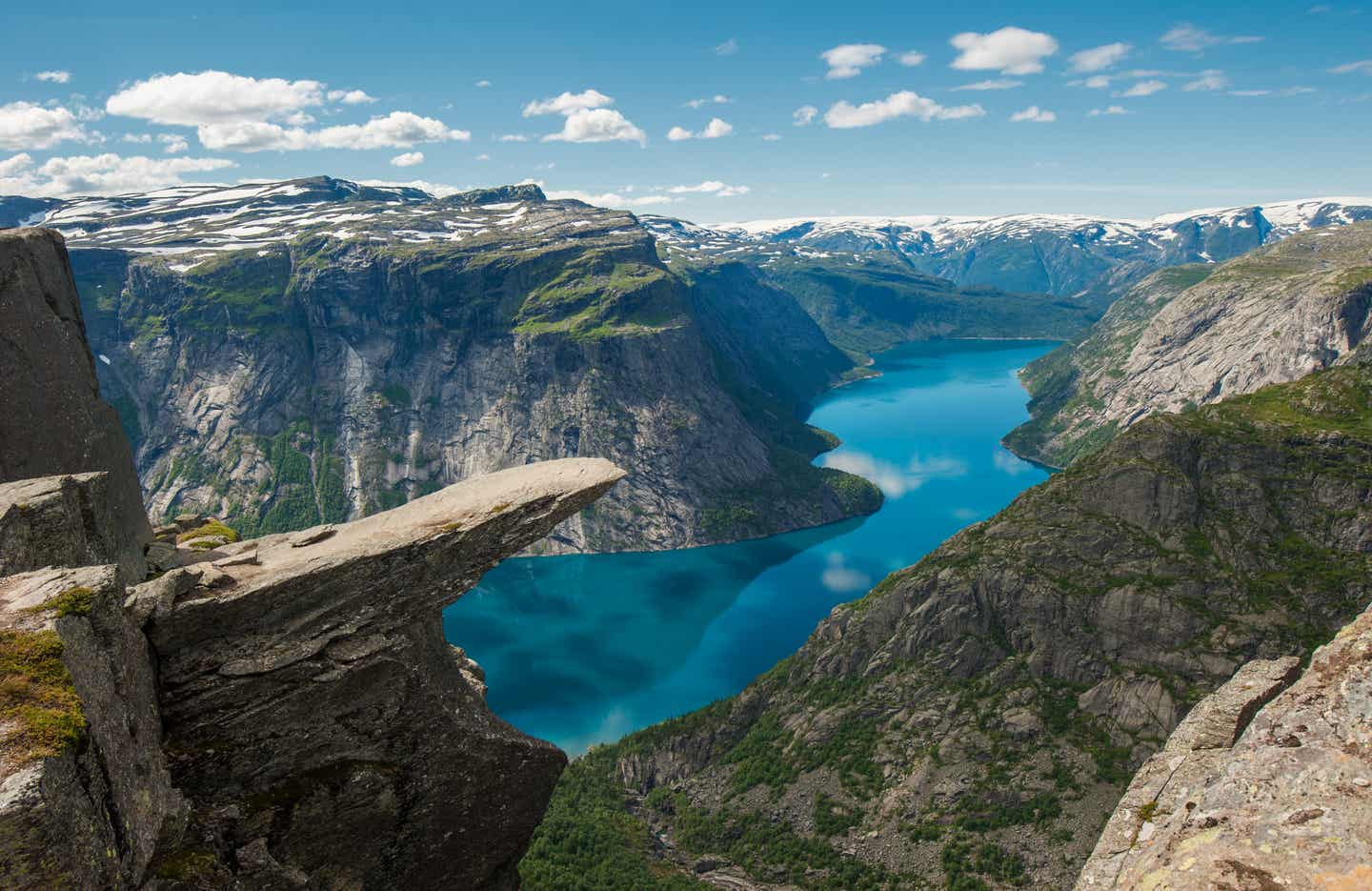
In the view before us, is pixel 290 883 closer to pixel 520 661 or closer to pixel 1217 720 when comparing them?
pixel 1217 720

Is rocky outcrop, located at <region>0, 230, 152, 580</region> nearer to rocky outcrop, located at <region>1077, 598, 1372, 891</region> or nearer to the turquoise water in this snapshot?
rocky outcrop, located at <region>1077, 598, 1372, 891</region>

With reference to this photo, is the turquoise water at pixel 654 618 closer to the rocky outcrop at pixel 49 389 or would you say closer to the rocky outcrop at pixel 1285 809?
the rocky outcrop at pixel 49 389

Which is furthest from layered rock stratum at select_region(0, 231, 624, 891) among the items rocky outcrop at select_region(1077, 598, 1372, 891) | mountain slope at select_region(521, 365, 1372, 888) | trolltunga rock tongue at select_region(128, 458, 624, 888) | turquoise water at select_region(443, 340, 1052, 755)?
turquoise water at select_region(443, 340, 1052, 755)

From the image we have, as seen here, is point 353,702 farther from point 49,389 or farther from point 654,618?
point 654,618

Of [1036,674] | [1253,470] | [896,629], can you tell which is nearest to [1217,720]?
[1036,674]

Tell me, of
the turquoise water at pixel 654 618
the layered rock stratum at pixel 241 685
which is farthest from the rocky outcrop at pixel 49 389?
the turquoise water at pixel 654 618
